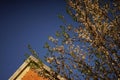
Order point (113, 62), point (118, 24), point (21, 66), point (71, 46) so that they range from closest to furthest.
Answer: point (113, 62), point (118, 24), point (71, 46), point (21, 66)

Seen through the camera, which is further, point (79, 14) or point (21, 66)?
point (21, 66)

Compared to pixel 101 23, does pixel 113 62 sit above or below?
below

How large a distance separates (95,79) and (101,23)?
2.24 m

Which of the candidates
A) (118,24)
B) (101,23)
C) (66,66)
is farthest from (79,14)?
(66,66)

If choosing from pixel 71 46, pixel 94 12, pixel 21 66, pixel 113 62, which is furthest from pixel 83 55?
pixel 21 66

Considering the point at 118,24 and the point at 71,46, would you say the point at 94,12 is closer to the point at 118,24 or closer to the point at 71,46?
the point at 118,24

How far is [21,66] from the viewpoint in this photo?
47.3ft

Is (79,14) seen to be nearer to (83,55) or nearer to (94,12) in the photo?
(94,12)

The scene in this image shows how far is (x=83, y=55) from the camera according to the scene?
8.52 meters

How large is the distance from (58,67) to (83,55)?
3.67ft

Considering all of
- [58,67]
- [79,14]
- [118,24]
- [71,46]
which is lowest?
[58,67]

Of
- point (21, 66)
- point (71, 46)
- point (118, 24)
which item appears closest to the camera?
point (118, 24)

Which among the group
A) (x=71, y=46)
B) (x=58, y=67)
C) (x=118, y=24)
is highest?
(x=118, y=24)

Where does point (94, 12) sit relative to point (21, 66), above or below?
above
